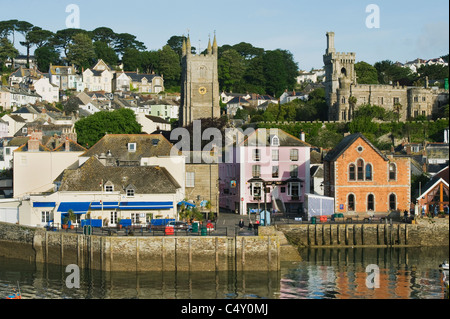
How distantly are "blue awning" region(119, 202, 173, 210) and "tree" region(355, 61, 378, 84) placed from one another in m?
80.4

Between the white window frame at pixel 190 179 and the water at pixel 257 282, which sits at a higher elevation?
the white window frame at pixel 190 179

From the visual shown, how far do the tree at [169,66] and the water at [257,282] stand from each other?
120251mm

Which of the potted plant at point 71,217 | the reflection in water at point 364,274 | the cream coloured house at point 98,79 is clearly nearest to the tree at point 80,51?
the cream coloured house at point 98,79

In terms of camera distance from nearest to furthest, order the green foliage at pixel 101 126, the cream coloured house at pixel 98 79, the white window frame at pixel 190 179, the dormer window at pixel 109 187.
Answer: the dormer window at pixel 109 187 → the white window frame at pixel 190 179 → the green foliage at pixel 101 126 → the cream coloured house at pixel 98 79

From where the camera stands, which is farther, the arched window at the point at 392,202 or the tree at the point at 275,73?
the tree at the point at 275,73

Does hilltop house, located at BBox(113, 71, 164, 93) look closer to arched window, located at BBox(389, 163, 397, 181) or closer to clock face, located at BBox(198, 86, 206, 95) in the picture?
clock face, located at BBox(198, 86, 206, 95)

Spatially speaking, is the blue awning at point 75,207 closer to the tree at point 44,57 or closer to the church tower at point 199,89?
A: the church tower at point 199,89

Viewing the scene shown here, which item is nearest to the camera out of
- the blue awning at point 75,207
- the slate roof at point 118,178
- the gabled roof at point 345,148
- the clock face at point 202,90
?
the blue awning at point 75,207

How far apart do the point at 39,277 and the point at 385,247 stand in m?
22.8

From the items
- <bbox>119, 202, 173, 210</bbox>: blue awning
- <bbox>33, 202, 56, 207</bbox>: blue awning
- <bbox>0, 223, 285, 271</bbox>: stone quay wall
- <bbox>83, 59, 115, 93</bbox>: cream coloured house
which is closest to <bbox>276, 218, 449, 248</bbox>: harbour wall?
<bbox>0, 223, 285, 271</bbox>: stone quay wall

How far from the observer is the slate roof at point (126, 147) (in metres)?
55.6

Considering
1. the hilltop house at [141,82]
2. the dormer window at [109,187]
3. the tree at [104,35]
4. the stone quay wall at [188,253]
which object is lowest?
the stone quay wall at [188,253]

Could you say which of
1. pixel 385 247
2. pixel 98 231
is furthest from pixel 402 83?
pixel 98 231
